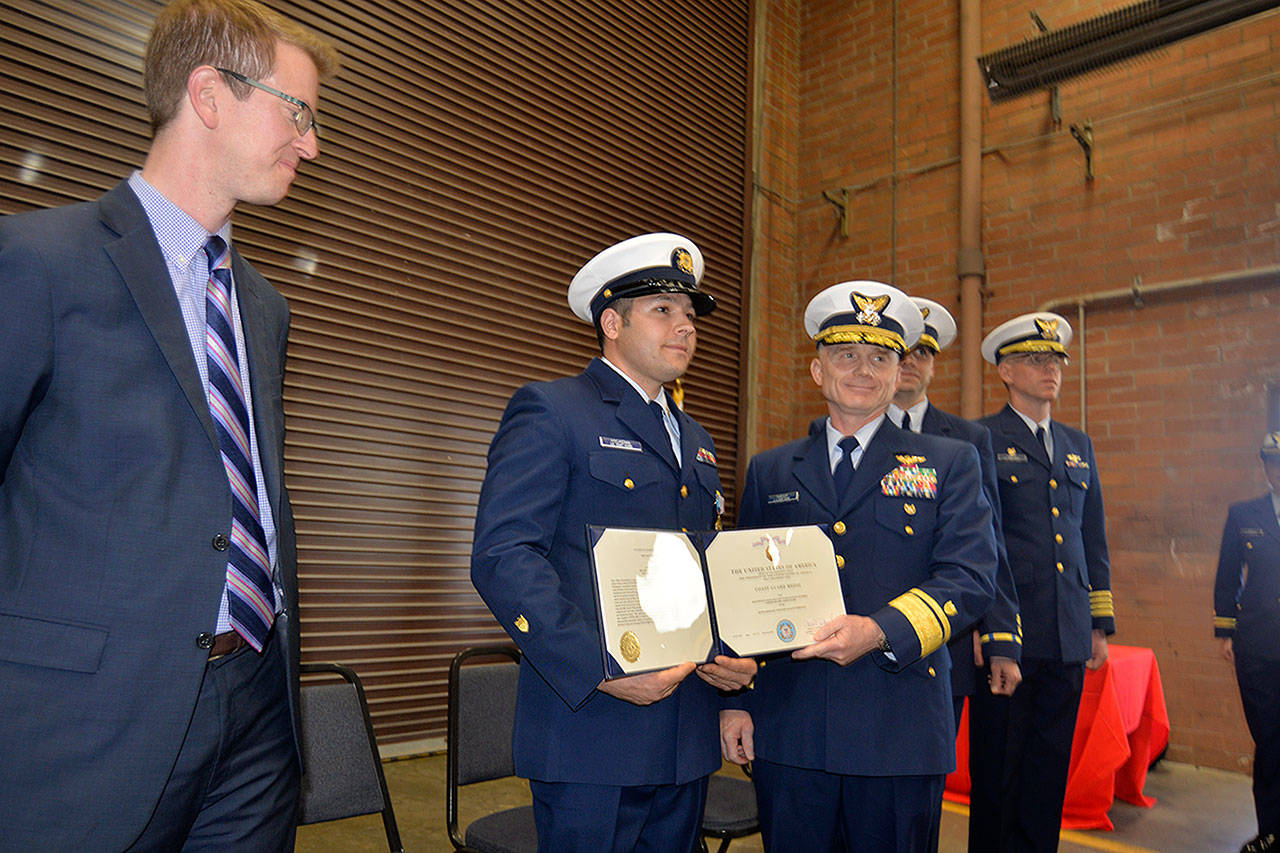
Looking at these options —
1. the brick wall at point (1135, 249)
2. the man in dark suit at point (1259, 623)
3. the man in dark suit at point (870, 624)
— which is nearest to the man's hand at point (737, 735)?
the man in dark suit at point (870, 624)

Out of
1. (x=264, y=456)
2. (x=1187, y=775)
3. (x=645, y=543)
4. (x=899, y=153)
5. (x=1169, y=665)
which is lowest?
(x=1187, y=775)

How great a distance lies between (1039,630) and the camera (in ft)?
9.68

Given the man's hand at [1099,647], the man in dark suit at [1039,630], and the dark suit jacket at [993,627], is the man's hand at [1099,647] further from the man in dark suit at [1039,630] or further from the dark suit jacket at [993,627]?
the dark suit jacket at [993,627]

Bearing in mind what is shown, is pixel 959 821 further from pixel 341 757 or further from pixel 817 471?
pixel 341 757

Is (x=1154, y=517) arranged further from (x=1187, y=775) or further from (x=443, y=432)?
(x=443, y=432)

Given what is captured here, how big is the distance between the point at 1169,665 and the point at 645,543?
4.62 metres

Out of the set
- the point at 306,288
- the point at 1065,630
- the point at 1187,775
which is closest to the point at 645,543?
the point at 1065,630

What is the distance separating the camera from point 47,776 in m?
1.02

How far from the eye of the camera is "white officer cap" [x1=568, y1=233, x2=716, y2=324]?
187 centimetres

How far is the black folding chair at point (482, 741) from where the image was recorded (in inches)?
82.1

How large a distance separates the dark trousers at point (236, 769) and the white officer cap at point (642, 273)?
99cm

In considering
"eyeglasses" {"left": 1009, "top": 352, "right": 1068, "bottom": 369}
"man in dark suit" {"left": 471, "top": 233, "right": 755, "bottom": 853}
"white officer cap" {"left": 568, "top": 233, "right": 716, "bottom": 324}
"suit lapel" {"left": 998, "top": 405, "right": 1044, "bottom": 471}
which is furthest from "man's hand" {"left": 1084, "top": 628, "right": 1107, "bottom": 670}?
"white officer cap" {"left": 568, "top": 233, "right": 716, "bottom": 324}

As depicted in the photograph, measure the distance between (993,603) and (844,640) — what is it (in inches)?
36.3

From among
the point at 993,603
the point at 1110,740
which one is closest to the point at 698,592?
the point at 993,603
